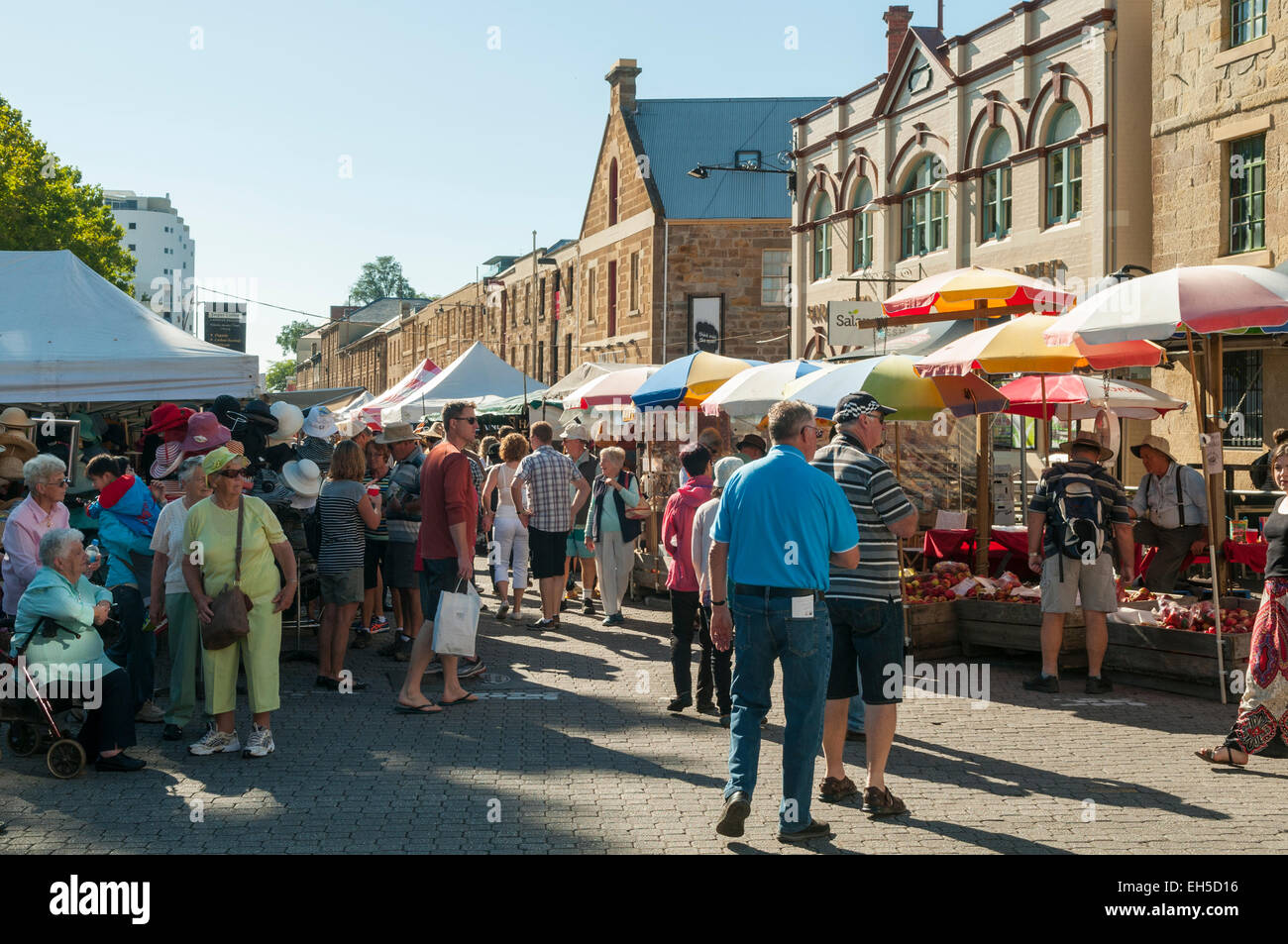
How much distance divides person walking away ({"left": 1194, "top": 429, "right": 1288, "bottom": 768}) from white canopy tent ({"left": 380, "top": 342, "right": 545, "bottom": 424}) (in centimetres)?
1842

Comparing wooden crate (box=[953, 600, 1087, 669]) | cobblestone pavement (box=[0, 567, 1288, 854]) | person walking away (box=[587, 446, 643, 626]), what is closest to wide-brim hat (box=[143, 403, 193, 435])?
cobblestone pavement (box=[0, 567, 1288, 854])

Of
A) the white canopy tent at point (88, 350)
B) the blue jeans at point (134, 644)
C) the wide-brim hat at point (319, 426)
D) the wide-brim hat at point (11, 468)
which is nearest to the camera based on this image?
the blue jeans at point (134, 644)

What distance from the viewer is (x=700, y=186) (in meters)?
40.8

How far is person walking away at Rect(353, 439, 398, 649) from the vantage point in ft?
38.0

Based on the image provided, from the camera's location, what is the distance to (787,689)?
19.1 ft

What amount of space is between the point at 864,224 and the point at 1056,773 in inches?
960

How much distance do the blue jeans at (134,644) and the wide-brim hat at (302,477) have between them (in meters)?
2.19

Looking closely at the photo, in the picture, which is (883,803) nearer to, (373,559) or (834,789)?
(834,789)

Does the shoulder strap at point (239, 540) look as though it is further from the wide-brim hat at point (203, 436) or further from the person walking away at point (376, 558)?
the person walking away at point (376, 558)

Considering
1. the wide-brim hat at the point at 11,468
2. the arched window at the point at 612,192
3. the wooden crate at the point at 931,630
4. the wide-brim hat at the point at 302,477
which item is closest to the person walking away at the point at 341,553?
the wide-brim hat at the point at 302,477

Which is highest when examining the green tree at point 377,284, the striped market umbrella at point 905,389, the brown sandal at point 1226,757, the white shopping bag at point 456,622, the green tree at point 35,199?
the green tree at point 377,284

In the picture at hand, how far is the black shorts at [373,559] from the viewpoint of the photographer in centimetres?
1173

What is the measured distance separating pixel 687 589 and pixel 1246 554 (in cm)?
691

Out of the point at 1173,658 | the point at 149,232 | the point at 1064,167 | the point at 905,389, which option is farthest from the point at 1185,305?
the point at 149,232
